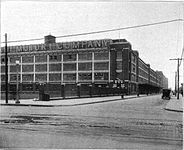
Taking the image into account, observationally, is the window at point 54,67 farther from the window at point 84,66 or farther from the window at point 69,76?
the window at point 84,66

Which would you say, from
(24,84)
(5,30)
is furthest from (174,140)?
(24,84)

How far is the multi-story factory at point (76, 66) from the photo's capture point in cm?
4625

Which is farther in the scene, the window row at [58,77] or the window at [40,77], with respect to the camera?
the window at [40,77]

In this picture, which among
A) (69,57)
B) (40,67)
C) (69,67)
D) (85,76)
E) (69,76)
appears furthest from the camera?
(85,76)

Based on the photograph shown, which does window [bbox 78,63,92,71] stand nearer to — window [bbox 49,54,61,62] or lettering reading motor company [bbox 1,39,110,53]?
lettering reading motor company [bbox 1,39,110,53]

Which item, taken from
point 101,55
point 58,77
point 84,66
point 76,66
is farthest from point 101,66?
point 58,77

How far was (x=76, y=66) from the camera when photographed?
54781 mm

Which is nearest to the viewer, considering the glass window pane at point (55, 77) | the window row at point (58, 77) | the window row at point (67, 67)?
the window row at point (67, 67)

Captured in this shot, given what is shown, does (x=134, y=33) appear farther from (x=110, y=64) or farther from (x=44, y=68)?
(x=110, y=64)

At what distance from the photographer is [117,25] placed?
12.2 metres

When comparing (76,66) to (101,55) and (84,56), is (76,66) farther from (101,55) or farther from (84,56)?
(101,55)

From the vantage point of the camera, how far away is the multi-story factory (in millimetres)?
46250

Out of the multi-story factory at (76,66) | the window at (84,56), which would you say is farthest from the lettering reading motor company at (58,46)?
the window at (84,56)

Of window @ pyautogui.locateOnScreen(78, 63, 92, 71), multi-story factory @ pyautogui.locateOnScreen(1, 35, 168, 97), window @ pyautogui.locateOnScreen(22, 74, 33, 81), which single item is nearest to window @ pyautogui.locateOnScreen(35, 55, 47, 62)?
multi-story factory @ pyautogui.locateOnScreen(1, 35, 168, 97)
